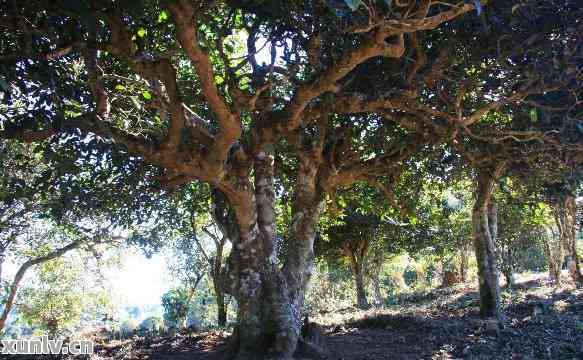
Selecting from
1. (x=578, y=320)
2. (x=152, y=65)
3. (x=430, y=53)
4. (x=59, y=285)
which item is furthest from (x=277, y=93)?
(x=59, y=285)

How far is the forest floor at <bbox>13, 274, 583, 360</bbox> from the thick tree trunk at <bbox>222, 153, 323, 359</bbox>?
833mm

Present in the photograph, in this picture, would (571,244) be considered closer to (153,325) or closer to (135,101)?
(153,325)

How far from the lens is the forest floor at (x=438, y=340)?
7.70 m

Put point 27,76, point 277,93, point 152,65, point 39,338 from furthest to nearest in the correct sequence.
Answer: point 39,338 < point 277,93 < point 27,76 < point 152,65

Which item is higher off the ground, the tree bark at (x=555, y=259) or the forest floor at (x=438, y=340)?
the tree bark at (x=555, y=259)

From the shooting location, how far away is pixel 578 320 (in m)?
9.92

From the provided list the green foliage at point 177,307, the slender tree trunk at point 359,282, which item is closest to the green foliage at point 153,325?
the green foliage at point 177,307

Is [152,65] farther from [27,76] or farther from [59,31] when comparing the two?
[27,76]

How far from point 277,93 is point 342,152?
182 centimetres

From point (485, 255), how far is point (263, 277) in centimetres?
622

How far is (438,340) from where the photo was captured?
884cm

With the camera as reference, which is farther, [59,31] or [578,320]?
[578,320]

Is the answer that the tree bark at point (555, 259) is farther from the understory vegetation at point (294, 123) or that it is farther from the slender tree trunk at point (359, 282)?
the slender tree trunk at point (359, 282)

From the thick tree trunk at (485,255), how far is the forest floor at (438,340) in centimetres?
40
